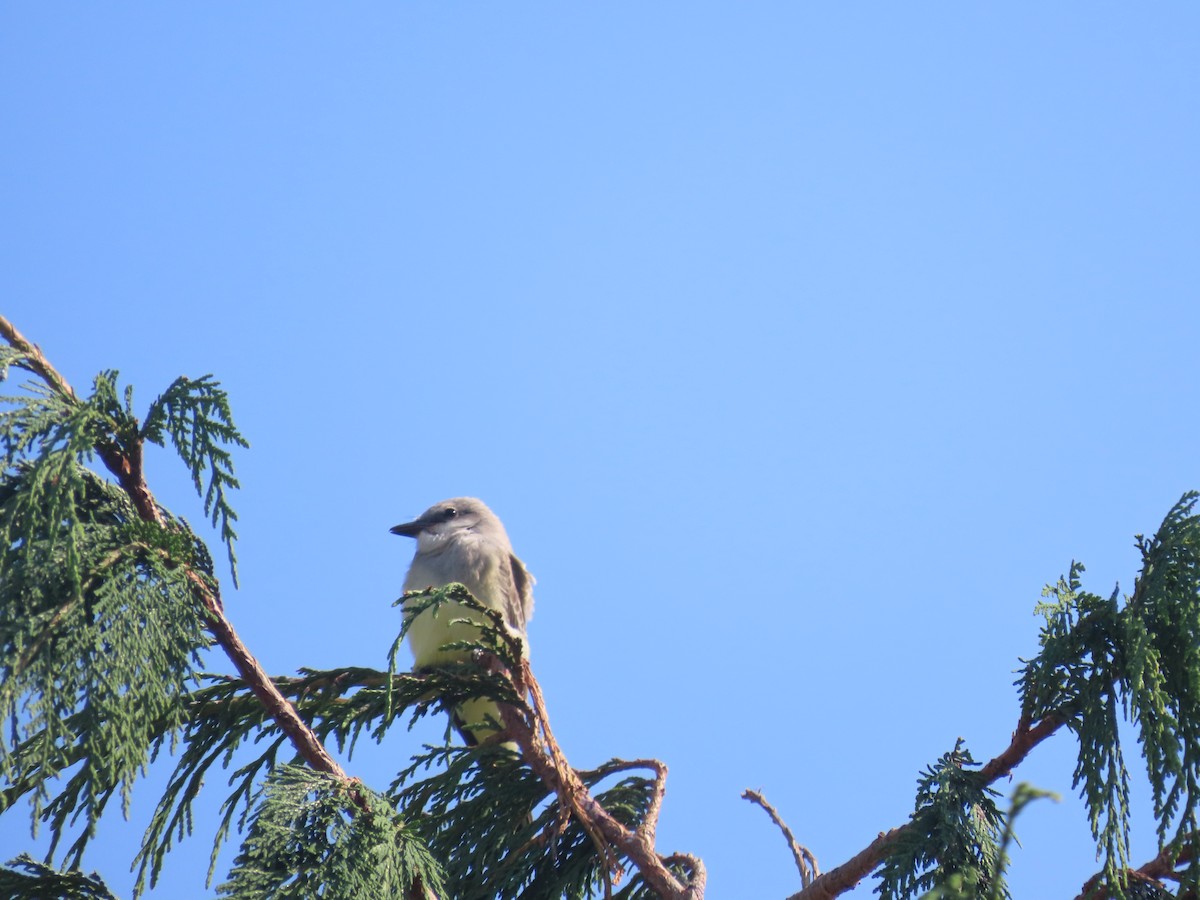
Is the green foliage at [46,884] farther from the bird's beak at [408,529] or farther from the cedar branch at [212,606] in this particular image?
the bird's beak at [408,529]

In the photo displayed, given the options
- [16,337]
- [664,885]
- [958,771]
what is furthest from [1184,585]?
[16,337]

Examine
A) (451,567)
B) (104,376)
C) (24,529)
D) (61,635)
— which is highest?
(451,567)

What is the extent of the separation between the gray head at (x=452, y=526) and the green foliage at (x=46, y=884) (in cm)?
449

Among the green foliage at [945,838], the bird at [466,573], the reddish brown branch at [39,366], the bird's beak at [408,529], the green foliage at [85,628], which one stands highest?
the bird's beak at [408,529]

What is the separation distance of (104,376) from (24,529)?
47cm

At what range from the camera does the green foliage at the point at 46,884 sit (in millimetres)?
3486

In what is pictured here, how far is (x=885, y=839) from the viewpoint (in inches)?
145

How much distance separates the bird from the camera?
696 cm

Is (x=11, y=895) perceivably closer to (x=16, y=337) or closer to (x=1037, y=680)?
(x=16, y=337)

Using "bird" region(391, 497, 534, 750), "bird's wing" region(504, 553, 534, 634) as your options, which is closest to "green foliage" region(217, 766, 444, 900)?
"bird" region(391, 497, 534, 750)

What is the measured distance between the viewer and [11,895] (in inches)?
138

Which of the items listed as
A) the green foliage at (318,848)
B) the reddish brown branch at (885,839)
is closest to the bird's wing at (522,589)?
the reddish brown branch at (885,839)

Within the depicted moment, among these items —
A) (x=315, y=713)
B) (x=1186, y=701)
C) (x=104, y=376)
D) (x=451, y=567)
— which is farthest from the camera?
(x=451, y=567)

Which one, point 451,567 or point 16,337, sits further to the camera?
point 451,567
